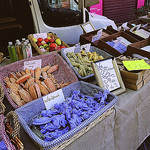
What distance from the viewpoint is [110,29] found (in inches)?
103

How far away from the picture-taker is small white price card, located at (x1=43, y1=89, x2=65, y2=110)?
1.21 metres

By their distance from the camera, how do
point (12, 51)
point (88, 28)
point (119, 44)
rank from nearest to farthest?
point (12, 51)
point (119, 44)
point (88, 28)

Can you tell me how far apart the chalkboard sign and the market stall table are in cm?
Answer: 8

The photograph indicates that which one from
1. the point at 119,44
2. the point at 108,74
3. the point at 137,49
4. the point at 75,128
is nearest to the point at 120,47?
the point at 119,44

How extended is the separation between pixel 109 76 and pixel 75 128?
2.10 ft

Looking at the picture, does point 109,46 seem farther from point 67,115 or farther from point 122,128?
point 67,115

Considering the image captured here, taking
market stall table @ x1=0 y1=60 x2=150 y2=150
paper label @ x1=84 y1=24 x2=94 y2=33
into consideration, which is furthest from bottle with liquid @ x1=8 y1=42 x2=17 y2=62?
paper label @ x1=84 y1=24 x2=94 y2=33

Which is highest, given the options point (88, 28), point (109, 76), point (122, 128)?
point (88, 28)

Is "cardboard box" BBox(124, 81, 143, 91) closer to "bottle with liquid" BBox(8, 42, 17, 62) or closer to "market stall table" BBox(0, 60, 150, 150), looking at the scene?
"market stall table" BBox(0, 60, 150, 150)

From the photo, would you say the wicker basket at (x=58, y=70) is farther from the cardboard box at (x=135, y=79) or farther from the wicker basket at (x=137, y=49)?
the wicker basket at (x=137, y=49)

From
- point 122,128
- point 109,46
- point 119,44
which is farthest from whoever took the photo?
point 119,44

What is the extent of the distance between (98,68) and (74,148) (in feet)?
2.15

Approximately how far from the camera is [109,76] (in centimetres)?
A: 144

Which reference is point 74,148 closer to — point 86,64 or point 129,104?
point 129,104
